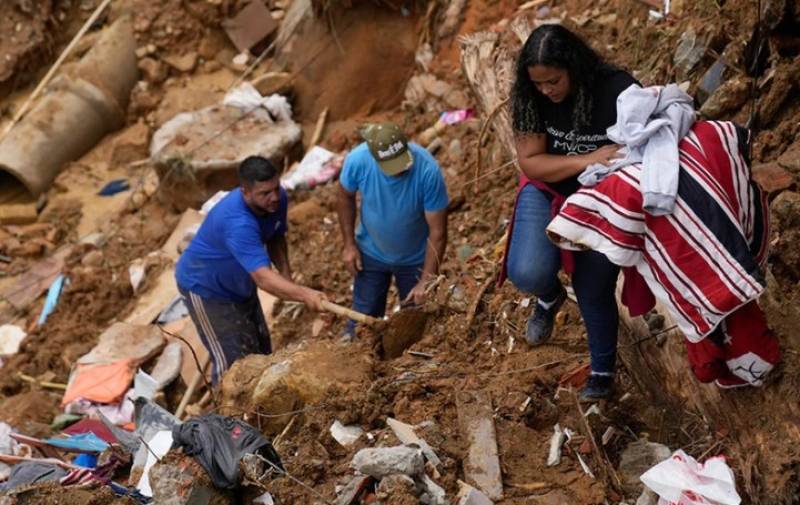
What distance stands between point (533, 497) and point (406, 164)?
2361 millimetres

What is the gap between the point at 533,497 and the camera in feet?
12.8

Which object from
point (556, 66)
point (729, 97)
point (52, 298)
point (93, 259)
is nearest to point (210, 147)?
point (93, 259)

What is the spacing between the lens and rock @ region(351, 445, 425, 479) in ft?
12.4

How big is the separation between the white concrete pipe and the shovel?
657 centimetres

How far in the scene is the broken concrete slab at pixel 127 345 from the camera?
24.6 ft

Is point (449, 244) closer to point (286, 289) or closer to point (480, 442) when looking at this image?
point (286, 289)

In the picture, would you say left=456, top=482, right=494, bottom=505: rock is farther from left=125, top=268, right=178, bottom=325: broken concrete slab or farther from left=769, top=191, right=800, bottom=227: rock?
left=125, top=268, right=178, bottom=325: broken concrete slab

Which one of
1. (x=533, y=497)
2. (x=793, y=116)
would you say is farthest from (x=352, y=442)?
(x=793, y=116)

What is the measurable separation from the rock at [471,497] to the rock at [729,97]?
2798 millimetres

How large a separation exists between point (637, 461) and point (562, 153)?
4.43 ft

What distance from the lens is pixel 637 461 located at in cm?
395

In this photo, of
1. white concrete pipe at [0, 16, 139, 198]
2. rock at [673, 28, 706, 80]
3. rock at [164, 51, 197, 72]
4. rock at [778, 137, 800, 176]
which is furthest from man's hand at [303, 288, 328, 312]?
rock at [164, 51, 197, 72]

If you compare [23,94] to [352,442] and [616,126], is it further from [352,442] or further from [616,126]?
[616,126]

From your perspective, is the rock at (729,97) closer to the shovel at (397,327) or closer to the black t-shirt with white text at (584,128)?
the black t-shirt with white text at (584,128)
